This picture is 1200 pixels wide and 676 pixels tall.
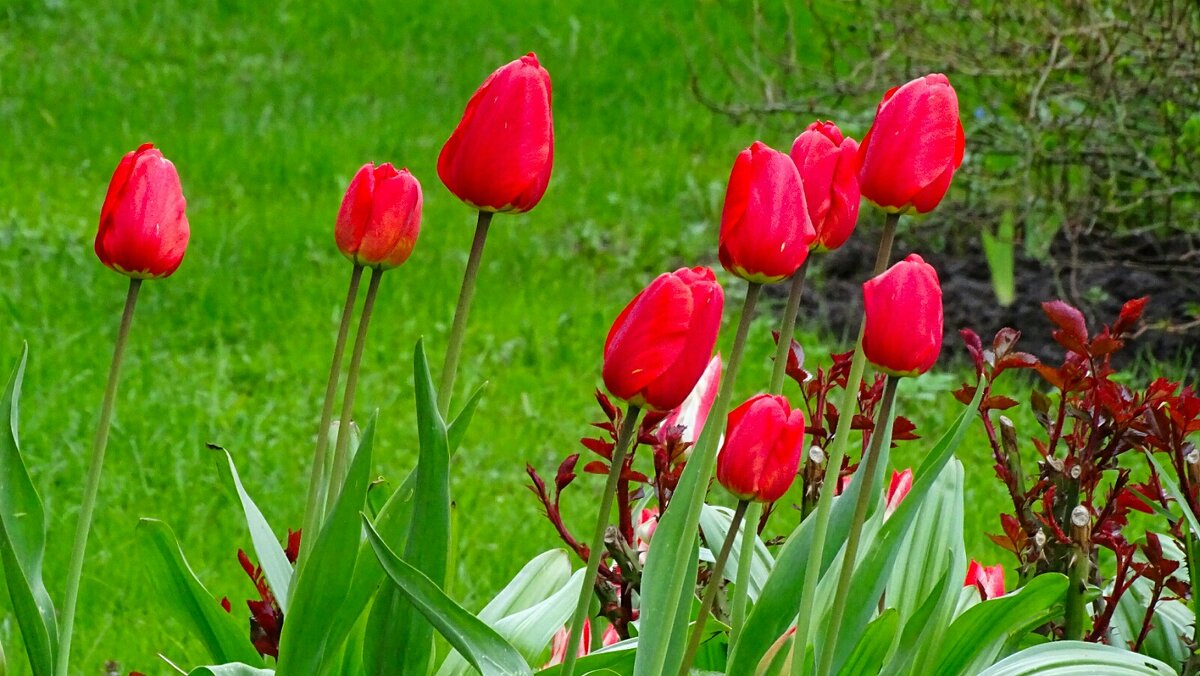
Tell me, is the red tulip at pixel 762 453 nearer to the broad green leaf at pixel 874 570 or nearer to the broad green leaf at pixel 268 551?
the broad green leaf at pixel 874 570

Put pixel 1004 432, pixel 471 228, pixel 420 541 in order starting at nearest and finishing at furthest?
pixel 420 541, pixel 1004 432, pixel 471 228

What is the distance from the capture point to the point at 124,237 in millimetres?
1387

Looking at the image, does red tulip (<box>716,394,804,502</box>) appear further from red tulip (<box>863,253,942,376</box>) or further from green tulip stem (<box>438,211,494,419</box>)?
green tulip stem (<box>438,211,494,419</box>)

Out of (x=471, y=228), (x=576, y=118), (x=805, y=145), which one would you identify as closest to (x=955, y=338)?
(x=471, y=228)

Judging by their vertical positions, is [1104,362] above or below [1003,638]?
above

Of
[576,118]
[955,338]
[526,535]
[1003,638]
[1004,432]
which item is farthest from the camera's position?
[576,118]

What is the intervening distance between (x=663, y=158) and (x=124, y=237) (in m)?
5.39

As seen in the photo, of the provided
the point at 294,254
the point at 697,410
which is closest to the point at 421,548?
the point at 697,410

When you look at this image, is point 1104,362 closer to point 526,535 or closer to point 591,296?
point 526,535

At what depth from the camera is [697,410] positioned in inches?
74.2

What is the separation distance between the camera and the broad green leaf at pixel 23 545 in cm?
141

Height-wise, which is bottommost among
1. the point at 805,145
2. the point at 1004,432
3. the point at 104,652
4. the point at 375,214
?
the point at 104,652

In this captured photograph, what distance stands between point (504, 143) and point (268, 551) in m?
0.56

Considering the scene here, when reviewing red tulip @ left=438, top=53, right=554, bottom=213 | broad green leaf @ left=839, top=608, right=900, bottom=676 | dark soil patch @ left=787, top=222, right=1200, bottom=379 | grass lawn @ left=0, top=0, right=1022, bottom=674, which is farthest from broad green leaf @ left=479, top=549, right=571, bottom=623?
dark soil patch @ left=787, top=222, right=1200, bottom=379
